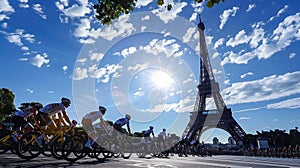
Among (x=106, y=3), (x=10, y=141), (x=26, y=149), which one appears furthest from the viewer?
(x=10, y=141)

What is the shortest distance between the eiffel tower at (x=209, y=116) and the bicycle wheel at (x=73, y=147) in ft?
154

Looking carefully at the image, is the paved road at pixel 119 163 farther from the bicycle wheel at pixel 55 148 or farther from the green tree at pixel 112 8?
the green tree at pixel 112 8

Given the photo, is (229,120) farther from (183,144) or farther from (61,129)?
(61,129)

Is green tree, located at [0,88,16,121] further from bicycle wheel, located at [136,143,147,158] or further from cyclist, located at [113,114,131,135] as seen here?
cyclist, located at [113,114,131,135]

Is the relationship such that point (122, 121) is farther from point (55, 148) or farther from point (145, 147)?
point (145, 147)

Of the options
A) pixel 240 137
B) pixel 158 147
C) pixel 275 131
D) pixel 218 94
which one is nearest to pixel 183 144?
pixel 158 147

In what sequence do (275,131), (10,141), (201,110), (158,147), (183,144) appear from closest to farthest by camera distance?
(10,141) < (158,147) < (183,144) < (201,110) < (275,131)

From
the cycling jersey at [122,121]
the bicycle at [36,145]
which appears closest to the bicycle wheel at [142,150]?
the cycling jersey at [122,121]

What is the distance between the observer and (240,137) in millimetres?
54344

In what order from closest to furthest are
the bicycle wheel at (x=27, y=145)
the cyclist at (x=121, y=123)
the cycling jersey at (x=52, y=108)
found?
1. the bicycle wheel at (x=27, y=145)
2. the cycling jersey at (x=52, y=108)
3. the cyclist at (x=121, y=123)

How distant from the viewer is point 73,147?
7.94 meters

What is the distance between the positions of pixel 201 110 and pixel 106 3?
2221 inches

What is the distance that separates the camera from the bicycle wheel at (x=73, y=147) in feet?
25.1

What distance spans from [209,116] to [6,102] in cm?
4314
